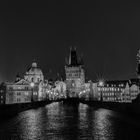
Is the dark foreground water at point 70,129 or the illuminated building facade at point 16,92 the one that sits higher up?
the illuminated building facade at point 16,92

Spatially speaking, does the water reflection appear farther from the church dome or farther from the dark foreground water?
the church dome

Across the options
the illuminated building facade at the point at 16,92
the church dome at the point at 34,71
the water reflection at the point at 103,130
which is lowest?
the water reflection at the point at 103,130

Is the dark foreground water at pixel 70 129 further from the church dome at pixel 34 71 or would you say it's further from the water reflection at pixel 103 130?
the church dome at pixel 34 71

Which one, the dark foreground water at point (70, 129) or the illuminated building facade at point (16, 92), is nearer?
the dark foreground water at point (70, 129)

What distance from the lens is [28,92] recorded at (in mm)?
170625

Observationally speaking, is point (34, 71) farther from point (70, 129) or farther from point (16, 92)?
point (70, 129)

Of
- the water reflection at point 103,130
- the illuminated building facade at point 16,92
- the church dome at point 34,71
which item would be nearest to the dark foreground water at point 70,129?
the water reflection at point 103,130

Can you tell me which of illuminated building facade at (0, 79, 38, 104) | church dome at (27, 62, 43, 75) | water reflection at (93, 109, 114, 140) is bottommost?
water reflection at (93, 109, 114, 140)

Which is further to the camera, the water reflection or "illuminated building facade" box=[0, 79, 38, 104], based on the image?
"illuminated building facade" box=[0, 79, 38, 104]

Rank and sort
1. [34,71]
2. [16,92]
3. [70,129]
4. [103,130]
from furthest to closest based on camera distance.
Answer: [34,71], [16,92], [70,129], [103,130]

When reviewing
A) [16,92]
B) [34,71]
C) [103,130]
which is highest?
[34,71]

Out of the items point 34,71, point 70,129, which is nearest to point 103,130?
point 70,129

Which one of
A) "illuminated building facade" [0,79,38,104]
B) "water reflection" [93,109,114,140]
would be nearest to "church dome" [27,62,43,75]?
"illuminated building facade" [0,79,38,104]

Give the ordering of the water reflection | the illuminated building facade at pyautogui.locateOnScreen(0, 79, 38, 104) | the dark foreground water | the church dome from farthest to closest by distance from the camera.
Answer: the church dome → the illuminated building facade at pyautogui.locateOnScreen(0, 79, 38, 104) → the water reflection → the dark foreground water
